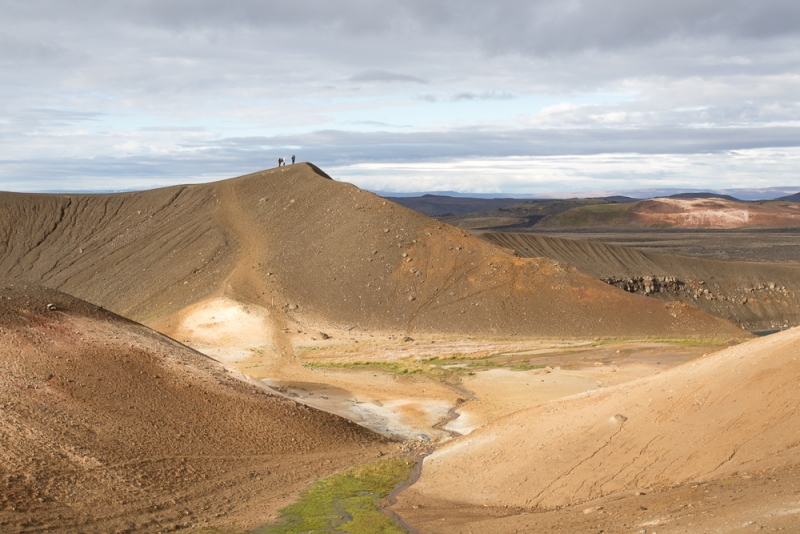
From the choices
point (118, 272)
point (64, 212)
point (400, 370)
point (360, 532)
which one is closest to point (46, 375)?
point (360, 532)

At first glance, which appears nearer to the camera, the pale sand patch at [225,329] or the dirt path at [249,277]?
the pale sand patch at [225,329]

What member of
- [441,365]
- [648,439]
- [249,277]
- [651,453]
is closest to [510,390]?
[441,365]

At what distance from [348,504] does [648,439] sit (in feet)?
20.5

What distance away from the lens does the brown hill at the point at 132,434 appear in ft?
47.9

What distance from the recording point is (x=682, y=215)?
14875 cm

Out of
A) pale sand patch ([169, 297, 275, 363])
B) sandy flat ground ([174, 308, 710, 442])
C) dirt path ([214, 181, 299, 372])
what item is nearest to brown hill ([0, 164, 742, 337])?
dirt path ([214, 181, 299, 372])

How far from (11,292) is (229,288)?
79.5ft

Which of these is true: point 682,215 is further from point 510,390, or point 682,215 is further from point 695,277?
point 510,390

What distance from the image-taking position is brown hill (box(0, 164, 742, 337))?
43.7 m

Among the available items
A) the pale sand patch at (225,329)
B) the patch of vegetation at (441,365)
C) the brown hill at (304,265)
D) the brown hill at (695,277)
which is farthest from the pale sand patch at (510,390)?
the brown hill at (695,277)

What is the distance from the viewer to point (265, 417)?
19938 mm

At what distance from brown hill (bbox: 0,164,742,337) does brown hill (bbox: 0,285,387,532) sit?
21629 millimetres

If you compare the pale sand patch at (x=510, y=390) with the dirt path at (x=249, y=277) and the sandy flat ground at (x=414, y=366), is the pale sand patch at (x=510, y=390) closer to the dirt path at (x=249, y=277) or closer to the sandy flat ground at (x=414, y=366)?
the sandy flat ground at (x=414, y=366)

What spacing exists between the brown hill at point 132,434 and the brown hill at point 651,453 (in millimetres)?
3251
